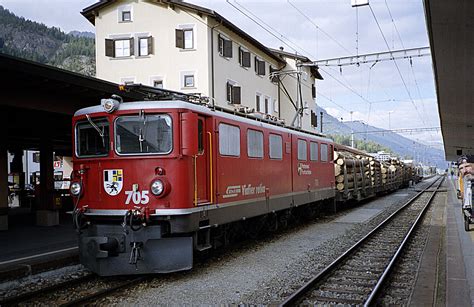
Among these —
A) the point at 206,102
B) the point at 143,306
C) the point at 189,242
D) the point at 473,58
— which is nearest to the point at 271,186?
the point at 206,102

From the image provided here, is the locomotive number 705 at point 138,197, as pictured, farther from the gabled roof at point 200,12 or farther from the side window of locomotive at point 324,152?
the gabled roof at point 200,12

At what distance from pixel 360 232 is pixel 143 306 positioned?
8755 millimetres

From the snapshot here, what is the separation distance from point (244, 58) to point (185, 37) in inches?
169

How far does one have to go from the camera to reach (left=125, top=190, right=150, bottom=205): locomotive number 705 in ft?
26.5

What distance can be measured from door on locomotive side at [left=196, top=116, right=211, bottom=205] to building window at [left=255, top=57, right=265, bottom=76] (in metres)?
23.1

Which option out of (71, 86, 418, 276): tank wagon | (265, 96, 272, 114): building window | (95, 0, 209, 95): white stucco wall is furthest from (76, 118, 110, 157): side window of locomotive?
(265, 96, 272, 114): building window

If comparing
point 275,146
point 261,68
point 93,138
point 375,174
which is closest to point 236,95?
point 261,68

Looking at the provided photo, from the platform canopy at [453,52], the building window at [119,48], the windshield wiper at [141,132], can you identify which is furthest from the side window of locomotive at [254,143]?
the building window at [119,48]

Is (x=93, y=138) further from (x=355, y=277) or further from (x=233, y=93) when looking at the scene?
(x=233, y=93)

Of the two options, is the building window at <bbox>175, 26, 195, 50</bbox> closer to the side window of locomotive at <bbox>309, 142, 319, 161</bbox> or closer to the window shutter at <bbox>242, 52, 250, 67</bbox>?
the window shutter at <bbox>242, 52, 250, 67</bbox>

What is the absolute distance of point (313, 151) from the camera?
52.4 ft

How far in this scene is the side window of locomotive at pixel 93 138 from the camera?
8586 mm

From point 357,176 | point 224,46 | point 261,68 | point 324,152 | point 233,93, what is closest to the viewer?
point 324,152

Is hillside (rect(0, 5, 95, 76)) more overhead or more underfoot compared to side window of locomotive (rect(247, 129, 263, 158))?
more overhead
